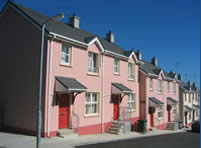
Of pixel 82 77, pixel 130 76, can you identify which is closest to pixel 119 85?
pixel 130 76

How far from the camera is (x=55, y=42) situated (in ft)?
40.1

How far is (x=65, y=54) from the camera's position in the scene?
1298 cm

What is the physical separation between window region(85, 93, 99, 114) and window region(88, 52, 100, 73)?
1951 mm

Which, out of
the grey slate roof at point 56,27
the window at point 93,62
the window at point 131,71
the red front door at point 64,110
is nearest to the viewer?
the red front door at point 64,110

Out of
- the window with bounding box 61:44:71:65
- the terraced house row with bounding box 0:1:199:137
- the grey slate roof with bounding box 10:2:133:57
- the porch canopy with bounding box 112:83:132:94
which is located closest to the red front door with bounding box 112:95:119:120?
the terraced house row with bounding box 0:1:199:137

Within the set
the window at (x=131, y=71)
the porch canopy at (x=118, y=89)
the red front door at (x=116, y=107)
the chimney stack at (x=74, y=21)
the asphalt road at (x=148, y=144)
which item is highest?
the chimney stack at (x=74, y=21)

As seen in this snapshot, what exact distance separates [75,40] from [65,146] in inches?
272

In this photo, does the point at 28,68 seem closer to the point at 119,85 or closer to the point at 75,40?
the point at 75,40

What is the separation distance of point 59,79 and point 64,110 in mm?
2120

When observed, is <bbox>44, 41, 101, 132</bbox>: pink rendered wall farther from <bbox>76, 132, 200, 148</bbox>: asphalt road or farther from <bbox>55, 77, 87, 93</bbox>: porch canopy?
<bbox>76, 132, 200, 148</bbox>: asphalt road

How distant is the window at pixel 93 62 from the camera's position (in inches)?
597

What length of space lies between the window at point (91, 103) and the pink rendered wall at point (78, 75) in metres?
0.40

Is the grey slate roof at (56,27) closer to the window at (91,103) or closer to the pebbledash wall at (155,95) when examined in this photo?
the window at (91,103)

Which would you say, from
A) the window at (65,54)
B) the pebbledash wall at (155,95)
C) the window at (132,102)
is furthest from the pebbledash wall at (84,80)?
the pebbledash wall at (155,95)
